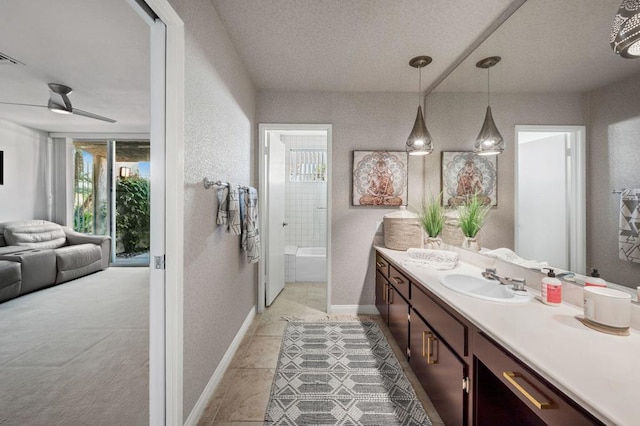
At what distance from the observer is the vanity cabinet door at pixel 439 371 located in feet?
4.21

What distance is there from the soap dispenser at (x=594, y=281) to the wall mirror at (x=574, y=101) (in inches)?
1.0

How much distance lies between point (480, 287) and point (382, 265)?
1093 millimetres

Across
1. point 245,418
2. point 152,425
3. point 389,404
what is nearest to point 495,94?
point 389,404

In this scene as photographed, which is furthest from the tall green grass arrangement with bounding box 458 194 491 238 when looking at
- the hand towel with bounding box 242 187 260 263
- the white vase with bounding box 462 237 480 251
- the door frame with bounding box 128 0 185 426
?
the door frame with bounding box 128 0 185 426

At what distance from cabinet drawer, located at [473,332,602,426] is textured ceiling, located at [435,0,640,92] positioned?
1258 millimetres

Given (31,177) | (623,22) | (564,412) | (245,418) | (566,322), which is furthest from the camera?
(31,177)

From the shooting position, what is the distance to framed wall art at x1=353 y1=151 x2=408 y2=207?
3.08 metres

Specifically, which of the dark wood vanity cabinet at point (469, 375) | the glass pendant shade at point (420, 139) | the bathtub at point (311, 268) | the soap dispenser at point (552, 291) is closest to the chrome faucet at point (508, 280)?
the soap dispenser at point (552, 291)

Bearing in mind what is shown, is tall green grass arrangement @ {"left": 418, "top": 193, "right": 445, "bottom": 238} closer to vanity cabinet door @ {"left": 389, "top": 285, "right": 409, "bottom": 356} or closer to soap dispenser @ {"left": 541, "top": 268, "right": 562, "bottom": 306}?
vanity cabinet door @ {"left": 389, "top": 285, "right": 409, "bottom": 356}

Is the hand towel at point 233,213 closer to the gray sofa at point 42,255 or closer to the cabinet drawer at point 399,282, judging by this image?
the cabinet drawer at point 399,282

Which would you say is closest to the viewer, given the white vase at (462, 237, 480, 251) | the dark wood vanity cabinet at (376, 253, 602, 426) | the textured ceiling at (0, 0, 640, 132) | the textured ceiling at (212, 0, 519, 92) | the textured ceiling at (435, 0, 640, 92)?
the dark wood vanity cabinet at (376, 253, 602, 426)

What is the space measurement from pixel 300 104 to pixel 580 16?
7.63 feet

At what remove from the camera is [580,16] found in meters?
1.31

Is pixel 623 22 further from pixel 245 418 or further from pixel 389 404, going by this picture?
pixel 245 418
